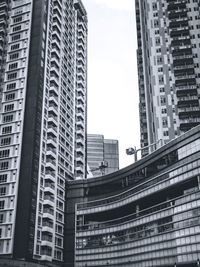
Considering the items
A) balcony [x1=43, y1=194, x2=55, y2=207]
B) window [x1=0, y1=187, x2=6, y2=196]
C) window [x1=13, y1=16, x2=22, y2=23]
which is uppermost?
window [x1=13, y1=16, x2=22, y2=23]

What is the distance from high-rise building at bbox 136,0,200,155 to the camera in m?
109

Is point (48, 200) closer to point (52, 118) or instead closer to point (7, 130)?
point (7, 130)

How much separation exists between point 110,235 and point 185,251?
2566 centimetres

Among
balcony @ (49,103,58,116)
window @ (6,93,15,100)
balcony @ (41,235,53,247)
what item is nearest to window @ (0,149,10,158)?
window @ (6,93,15,100)

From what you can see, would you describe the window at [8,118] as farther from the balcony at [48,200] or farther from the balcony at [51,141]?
the balcony at [48,200]

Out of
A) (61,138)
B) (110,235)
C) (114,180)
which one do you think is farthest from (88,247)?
(61,138)

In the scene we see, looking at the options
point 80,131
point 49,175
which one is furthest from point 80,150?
point 49,175

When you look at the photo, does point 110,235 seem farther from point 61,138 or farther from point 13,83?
point 13,83

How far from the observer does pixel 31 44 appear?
339ft

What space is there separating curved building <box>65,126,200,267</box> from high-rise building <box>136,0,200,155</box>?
23545mm

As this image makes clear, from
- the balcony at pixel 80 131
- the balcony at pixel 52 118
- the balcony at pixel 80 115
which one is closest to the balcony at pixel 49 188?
the balcony at pixel 52 118

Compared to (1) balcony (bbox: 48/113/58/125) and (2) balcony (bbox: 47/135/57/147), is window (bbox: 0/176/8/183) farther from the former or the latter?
(1) balcony (bbox: 48/113/58/125)

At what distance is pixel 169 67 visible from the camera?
118 m

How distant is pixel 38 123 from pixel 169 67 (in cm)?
4742
